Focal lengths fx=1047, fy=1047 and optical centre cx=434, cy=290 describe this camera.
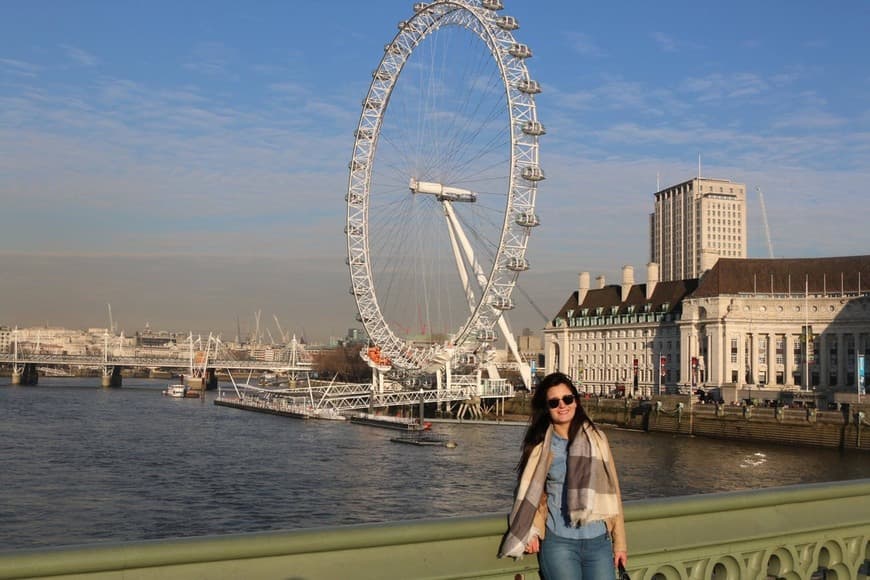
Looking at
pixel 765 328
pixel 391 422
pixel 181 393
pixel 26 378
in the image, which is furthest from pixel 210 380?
pixel 765 328

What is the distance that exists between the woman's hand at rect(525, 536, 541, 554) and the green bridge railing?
0.18 ft

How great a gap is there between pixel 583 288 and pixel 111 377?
63.2m

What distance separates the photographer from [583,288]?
10312 centimetres

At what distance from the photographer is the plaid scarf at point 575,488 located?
3.74 meters

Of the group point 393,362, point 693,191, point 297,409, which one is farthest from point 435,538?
point 693,191

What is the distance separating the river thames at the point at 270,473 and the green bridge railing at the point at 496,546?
43.4ft

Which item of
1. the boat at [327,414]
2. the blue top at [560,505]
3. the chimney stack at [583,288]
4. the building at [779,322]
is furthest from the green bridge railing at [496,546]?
the chimney stack at [583,288]

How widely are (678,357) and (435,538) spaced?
8490 centimetres

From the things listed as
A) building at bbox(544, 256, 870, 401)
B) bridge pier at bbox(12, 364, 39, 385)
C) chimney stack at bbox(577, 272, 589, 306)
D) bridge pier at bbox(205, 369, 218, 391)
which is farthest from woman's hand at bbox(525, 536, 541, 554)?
bridge pier at bbox(205, 369, 218, 391)

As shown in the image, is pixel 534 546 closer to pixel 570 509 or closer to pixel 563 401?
pixel 570 509

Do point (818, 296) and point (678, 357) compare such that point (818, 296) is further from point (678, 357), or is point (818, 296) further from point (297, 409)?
point (297, 409)

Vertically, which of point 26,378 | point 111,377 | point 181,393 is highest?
point 111,377

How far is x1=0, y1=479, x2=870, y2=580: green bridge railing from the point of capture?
10.00ft

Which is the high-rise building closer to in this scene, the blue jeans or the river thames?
the river thames
